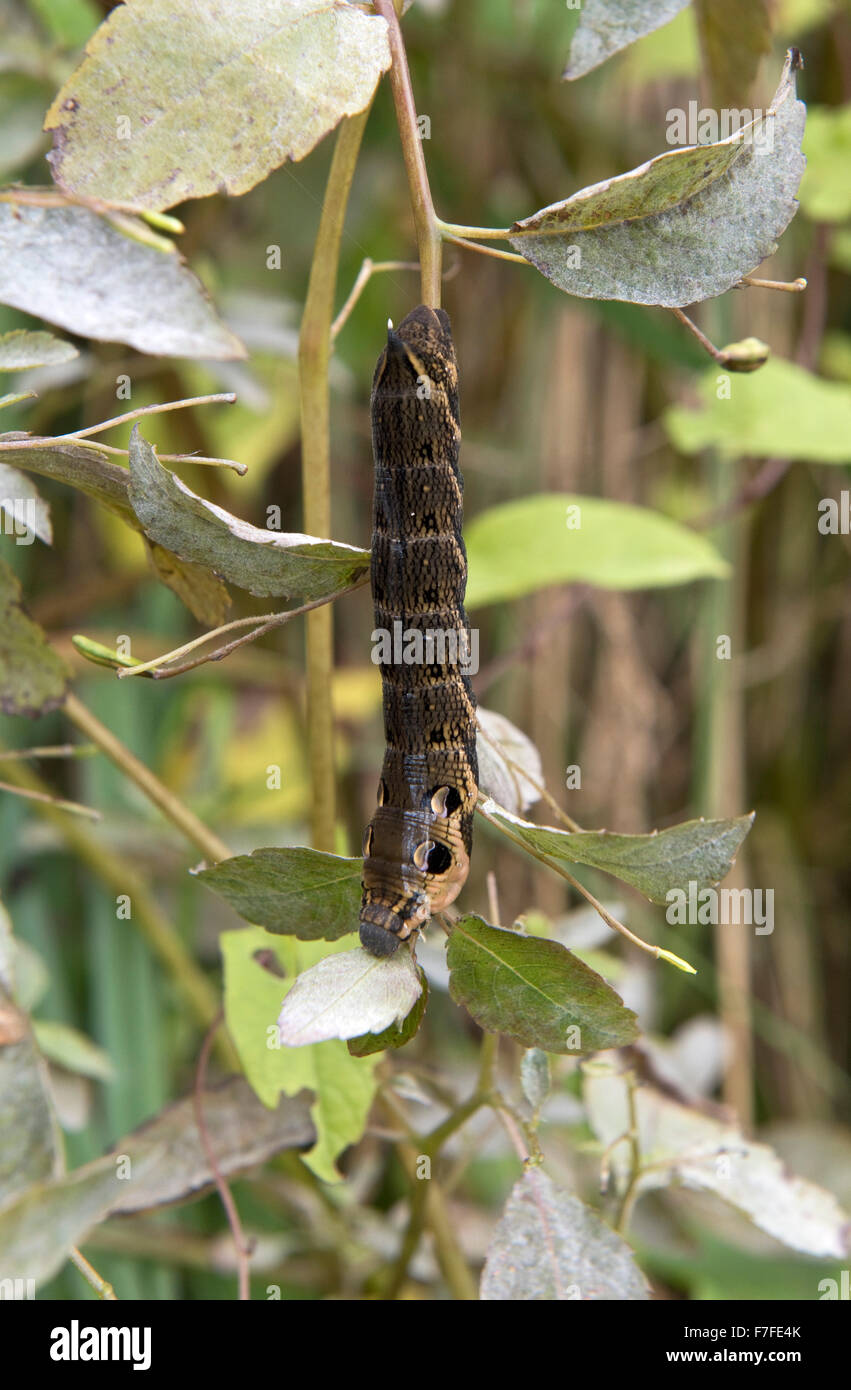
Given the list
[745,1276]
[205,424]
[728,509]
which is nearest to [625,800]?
[728,509]

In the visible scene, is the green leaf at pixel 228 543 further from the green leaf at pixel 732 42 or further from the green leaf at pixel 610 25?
the green leaf at pixel 732 42

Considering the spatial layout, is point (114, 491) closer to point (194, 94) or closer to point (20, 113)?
point (194, 94)

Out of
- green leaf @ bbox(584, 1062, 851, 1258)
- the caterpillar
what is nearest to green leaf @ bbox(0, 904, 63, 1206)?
the caterpillar

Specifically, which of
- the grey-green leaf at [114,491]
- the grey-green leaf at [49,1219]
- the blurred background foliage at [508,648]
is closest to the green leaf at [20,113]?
the blurred background foliage at [508,648]

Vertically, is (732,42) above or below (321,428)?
above

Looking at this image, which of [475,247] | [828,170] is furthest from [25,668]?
[828,170]

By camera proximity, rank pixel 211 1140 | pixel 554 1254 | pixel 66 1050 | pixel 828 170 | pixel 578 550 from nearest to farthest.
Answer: pixel 554 1254 → pixel 211 1140 → pixel 66 1050 → pixel 578 550 → pixel 828 170
